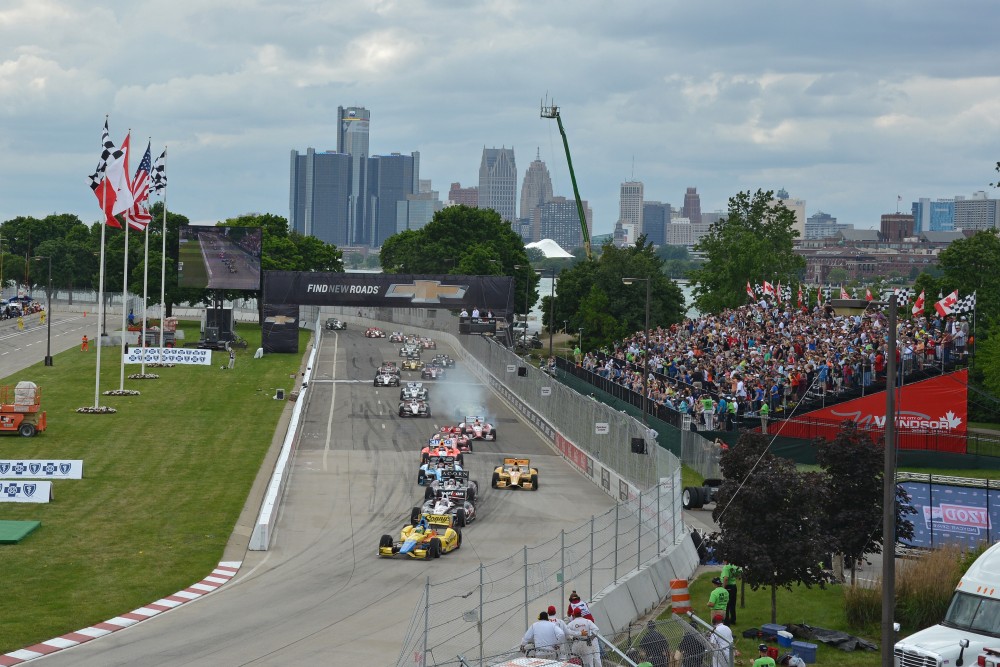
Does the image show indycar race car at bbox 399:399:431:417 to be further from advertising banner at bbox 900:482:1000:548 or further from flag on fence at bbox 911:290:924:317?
advertising banner at bbox 900:482:1000:548

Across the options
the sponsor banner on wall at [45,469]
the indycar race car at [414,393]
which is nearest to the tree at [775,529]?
the sponsor banner on wall at [45,469]

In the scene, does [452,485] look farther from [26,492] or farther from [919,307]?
[919,307]

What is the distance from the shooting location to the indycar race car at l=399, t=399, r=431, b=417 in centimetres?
6284

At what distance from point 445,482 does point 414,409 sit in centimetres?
2369

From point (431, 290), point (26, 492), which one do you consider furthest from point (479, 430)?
point (431, 290)

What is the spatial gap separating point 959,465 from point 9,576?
31967 millimetres

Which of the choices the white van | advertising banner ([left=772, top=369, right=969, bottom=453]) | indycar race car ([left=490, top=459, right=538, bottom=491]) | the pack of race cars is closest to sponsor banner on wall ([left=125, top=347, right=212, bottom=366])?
the pack of race cars

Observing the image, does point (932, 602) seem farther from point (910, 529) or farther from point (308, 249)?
point (308, 249)

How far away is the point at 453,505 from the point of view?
1447 inches

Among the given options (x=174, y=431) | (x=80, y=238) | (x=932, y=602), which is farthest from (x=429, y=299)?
(x=80, y=238)

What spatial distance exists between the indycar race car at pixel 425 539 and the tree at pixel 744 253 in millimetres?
80605

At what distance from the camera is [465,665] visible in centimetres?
1686

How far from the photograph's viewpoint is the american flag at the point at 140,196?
192ft

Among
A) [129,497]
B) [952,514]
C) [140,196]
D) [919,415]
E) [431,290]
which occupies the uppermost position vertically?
[140,196]
